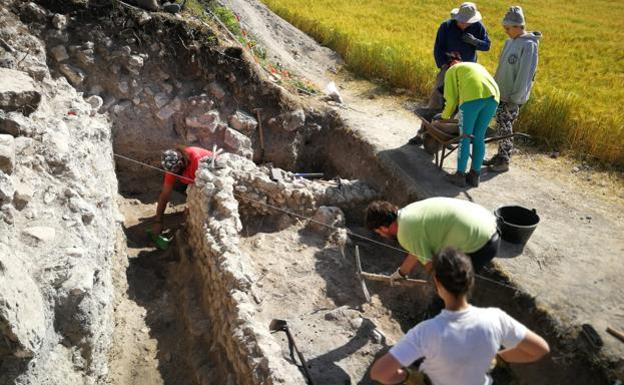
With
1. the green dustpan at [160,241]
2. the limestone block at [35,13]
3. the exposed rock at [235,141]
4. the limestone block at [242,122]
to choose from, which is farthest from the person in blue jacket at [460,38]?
the limestone block at [35,13]

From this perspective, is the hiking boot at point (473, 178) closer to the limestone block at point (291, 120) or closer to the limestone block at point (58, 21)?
the limestone block at point (291, 120)

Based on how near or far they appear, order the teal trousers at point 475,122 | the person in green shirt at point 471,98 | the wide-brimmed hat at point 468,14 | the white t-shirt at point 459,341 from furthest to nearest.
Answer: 1. the wide-brimmed hat at point 468,14
2. the teal trousers at point 475,122
3. the person in green shirt at point 471,98
4. the white t-shirt at point 459,341

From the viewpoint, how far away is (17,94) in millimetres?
5297

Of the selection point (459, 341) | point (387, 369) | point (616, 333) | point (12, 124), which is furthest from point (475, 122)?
point (12, 124)

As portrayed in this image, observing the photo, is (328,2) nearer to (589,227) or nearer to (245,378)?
(589,227)

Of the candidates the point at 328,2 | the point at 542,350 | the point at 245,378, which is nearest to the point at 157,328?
the point at 245,378

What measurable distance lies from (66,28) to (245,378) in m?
6.12

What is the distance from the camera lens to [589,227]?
6188mm

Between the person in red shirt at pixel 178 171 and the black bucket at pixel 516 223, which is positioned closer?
the black bucket at pixel 516 223

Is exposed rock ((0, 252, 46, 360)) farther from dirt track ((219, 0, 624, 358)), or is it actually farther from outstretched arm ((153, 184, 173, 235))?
dirt track ((219, 0, 624, 358))

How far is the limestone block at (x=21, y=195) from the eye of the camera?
4.37 metres

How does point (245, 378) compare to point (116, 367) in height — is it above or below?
above

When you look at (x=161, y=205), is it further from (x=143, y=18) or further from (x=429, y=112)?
(x=429, y=112)

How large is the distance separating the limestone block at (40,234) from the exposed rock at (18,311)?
44 cm
